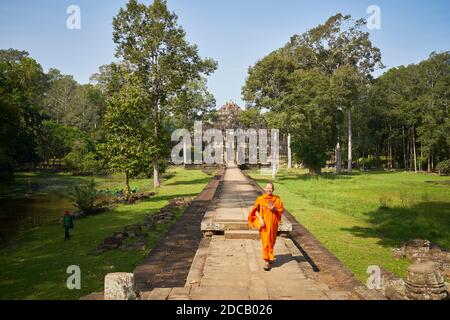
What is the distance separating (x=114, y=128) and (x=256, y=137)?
33.2m

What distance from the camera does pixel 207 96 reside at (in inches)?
2456

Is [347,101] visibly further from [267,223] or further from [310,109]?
[267,223]

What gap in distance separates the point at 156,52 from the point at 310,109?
15.8m

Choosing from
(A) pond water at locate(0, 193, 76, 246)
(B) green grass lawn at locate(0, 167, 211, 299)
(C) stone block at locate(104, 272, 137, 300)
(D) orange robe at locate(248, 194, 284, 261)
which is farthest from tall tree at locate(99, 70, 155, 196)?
(C) stone block at locate(104, 272, 137, 300)

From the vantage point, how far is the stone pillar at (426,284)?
559 cm

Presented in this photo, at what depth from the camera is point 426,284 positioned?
5.64 meters

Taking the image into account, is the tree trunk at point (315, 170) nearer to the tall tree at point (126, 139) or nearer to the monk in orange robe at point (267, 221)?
the tall tree at point (126, 139)

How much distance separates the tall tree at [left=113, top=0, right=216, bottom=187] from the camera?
30.6 meters

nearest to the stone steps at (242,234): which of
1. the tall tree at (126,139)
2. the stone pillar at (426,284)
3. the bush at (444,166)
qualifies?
the stone pillar at (426,284)

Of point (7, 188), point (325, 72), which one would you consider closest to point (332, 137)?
point (325, 72)

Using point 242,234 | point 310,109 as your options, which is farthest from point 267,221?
point 310,109

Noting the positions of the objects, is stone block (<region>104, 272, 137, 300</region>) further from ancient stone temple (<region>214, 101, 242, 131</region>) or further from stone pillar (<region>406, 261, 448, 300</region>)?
ancient stone temple (<region>214, 101, 242, 131</region>)

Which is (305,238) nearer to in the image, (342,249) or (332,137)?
(342,249)

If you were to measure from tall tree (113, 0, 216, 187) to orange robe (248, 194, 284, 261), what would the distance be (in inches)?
890
